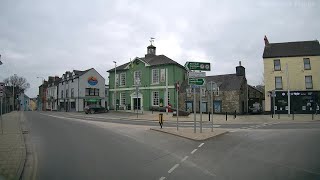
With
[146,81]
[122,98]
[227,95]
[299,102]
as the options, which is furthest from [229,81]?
[122,98]

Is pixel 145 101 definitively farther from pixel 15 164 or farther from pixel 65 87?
pixel 15 164

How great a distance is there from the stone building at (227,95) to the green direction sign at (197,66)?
23.6 m

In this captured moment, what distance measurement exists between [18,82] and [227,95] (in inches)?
3143

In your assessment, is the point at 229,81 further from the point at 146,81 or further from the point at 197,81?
the point at 197,81

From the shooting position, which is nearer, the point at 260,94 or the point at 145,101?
the point at 145,101

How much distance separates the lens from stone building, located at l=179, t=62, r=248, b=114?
43219 millimetres

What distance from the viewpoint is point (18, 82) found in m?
101

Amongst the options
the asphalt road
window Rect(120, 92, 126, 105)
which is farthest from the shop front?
the asphalt road

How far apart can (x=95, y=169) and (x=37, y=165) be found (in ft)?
7.01

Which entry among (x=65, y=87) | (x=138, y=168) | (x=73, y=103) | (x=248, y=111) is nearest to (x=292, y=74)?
(x=248, y=111)

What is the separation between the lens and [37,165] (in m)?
9.21

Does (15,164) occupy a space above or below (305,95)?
below

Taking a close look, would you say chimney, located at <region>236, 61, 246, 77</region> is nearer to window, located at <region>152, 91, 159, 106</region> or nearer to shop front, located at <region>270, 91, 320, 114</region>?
shop front, located at <region>270, 91, 320, 114</region>

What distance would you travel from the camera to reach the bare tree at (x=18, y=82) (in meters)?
98.1
